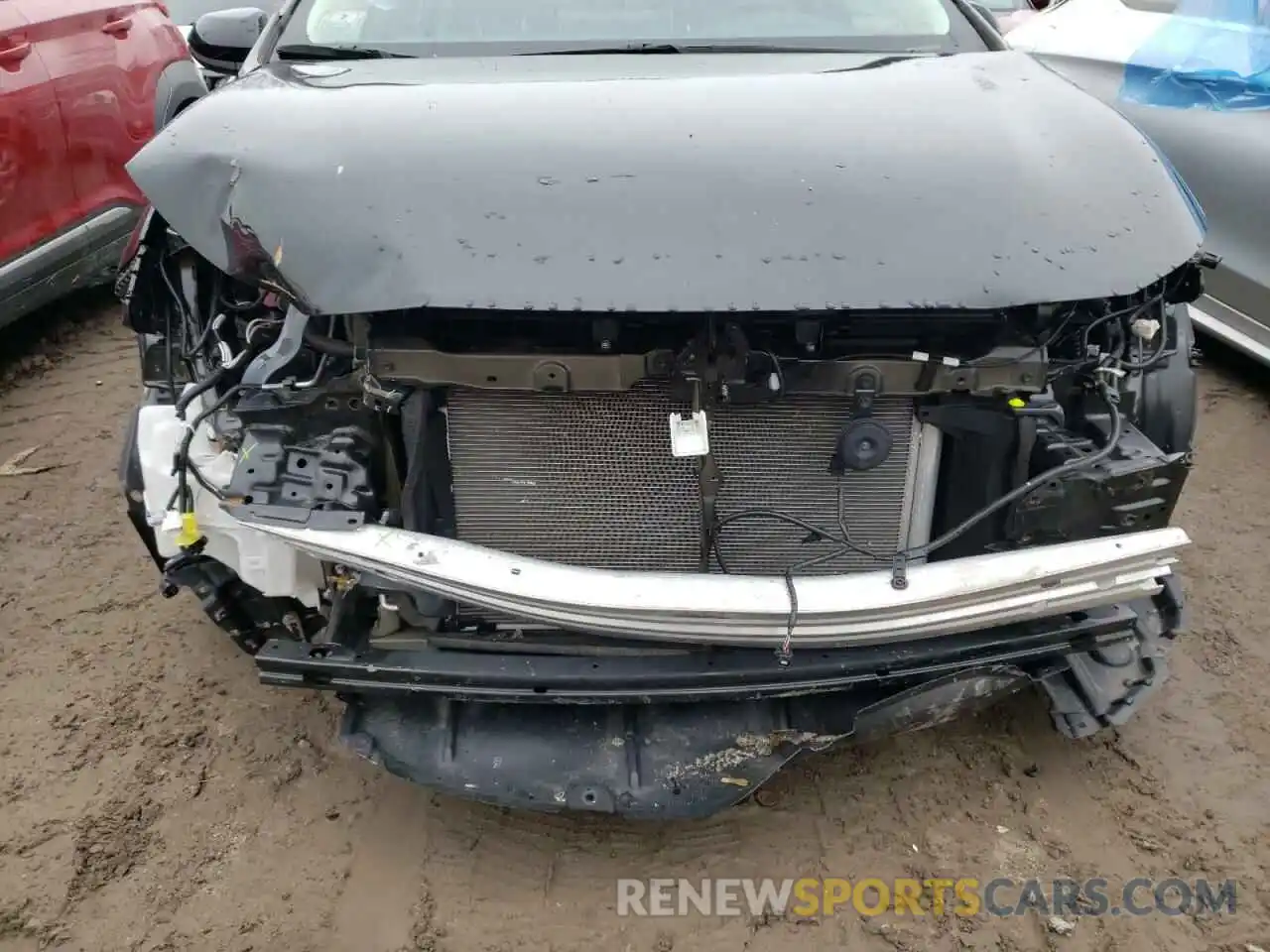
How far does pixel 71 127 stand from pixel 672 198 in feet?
11.8

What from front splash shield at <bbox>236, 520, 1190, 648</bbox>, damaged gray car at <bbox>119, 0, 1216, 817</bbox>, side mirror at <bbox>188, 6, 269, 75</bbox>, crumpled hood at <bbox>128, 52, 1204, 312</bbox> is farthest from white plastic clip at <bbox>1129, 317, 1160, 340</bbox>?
side mirror at <bbox>188, 6, 269, 75</bbox>

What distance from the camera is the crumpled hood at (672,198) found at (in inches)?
67.8

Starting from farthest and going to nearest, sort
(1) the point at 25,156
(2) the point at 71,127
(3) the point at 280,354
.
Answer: (2) the point at 71,127, (1) the point at 25,156, (3) the point at 280,354

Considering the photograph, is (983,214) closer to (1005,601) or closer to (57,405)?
(1005,601)

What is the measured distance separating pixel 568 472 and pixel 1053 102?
134 centimetres

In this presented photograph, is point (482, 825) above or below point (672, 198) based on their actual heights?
below

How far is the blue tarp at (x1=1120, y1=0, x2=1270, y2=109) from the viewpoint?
3.73 metres

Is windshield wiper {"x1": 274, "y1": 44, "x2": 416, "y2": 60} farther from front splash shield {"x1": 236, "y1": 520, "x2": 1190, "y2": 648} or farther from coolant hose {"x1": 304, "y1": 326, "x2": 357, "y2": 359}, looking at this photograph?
front splash shield {"x1": 236, "y1": 520, "x2": 1190, "y2": 648}

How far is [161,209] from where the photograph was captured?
1.90 metres

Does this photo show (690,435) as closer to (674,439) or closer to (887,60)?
(674,439)

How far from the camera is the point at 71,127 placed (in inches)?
166

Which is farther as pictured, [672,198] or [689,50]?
[689,50]

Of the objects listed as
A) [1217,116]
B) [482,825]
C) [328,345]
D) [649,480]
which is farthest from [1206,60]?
[482,825]

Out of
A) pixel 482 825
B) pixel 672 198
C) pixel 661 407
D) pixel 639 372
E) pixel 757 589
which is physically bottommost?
pixel 482 825
